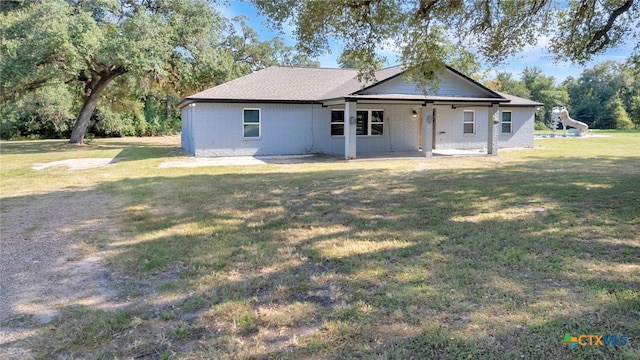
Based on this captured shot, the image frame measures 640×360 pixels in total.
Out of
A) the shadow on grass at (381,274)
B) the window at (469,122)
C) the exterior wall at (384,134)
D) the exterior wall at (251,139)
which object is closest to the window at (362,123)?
the exterior wall at (384,134)

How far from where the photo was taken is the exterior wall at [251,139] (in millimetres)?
17359

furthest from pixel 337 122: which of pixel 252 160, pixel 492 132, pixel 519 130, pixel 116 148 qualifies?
pixel 116 148

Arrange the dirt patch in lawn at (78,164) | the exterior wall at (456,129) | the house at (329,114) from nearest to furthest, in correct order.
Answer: the dirt patch in lawn at (78,164)
the house at (329,114)
the exterior wall at (456,129)

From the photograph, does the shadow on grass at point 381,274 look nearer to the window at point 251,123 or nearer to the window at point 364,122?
the window at point 251,123

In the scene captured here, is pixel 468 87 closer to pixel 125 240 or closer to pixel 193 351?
pixel 125 240

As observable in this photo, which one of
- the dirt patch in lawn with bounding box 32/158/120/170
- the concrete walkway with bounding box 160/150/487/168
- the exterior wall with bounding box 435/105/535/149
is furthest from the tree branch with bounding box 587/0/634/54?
the dirt patch in lawn with bounding box 32/158/120/170

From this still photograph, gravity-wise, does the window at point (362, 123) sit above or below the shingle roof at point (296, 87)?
below

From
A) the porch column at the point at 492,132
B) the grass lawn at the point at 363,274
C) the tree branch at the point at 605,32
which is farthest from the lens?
the porch column at the point at 492,132

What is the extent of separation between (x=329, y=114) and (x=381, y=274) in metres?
15.3

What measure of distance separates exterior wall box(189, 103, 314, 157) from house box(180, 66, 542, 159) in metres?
0.04

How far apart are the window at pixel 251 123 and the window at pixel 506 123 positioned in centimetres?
1307

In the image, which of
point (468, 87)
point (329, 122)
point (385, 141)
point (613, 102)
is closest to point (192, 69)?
point (329, 122)

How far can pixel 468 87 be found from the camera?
18.2 m

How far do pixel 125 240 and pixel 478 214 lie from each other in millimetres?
5019
